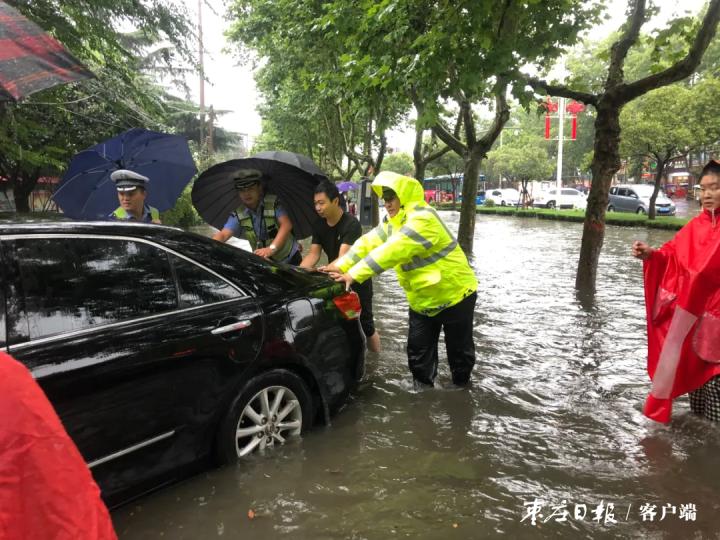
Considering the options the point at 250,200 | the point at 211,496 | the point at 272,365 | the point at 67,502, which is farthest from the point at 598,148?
the point at 67,502

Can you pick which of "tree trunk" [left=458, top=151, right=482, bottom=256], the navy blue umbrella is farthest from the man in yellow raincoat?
"tree trunk" [left=458, top=151, right=482, bottom=256]

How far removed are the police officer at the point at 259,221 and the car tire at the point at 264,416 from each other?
1.49 metres

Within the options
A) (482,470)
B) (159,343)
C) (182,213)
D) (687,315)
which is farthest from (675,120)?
(159,343)

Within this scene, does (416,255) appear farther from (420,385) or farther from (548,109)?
(548,109)

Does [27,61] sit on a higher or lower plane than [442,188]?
lower

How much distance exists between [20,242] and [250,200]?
235 cm

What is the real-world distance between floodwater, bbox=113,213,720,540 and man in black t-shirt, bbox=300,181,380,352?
2.44 feet

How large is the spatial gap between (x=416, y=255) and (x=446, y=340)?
0.80 metres

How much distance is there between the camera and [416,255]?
3625mm

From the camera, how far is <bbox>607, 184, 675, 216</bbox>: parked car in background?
25.1 m

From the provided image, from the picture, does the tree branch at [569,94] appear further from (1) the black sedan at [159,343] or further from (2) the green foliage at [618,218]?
(2) the green foliage at [618,218]

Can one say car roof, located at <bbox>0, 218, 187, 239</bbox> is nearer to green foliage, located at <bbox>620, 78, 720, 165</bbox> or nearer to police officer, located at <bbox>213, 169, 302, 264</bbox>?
police officer, located at <bbox>213, 169, 302, 264</bbox>

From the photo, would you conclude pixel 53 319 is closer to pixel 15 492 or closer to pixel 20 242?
pixel 20 242

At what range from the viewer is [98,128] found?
523 inches
